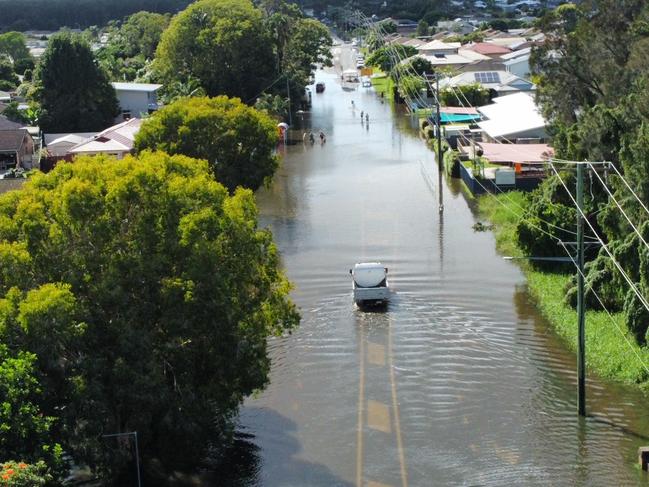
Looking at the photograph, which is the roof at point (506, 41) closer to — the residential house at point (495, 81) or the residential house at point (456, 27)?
the residential house at point (456, 27)

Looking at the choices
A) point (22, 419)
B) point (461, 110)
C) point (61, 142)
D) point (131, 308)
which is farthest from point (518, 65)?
point (22, 419)

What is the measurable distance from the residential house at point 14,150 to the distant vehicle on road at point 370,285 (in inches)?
1257

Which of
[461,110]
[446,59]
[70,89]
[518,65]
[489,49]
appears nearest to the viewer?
[70,89]

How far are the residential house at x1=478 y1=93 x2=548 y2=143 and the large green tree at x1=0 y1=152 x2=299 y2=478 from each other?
36247mm

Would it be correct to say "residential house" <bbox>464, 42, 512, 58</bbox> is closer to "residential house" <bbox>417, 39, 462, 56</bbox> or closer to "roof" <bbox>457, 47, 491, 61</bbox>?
"roof" <bbox>457, 47, 491, 61</bbox>

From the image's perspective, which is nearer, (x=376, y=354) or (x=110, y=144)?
(x=376, y=354)

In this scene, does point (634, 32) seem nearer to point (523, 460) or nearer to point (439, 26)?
point (523, 460)

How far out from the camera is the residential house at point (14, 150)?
65.4 metres

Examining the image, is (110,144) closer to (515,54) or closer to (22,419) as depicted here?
(22,419)

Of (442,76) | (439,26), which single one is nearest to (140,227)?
(442,76)

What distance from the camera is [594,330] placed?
34906 millimetres

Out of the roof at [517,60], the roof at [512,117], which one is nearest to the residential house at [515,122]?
the roof at [512,117]

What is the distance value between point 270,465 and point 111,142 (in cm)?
4058

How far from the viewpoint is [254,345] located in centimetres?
2708
